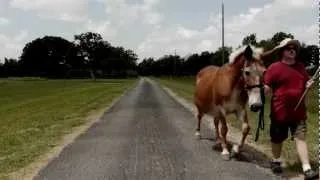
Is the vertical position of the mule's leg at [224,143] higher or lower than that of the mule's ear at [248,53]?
lower

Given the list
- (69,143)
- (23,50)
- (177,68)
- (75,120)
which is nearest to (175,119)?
(75,120)

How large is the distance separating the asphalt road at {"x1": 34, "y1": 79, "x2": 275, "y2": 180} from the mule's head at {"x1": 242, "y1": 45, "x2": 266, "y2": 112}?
3.52 ft

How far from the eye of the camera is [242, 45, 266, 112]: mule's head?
8953 mm

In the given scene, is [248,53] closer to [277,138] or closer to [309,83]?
[309,83]

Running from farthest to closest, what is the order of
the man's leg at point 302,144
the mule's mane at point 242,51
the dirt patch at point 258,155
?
the mule's mane at point 242,51, the dirt patch at point 258,155, the man's leg at point 302,144

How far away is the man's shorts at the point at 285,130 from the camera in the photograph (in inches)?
330

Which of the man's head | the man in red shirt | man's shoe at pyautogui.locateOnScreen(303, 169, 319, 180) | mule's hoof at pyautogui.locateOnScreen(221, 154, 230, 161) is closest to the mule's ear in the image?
the man in red shirt

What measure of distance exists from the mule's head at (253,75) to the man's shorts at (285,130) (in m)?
0.45

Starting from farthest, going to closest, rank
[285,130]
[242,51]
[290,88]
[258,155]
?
[258,155] < [242,51] < [285,130] < [290,88]

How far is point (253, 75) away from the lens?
362 inches

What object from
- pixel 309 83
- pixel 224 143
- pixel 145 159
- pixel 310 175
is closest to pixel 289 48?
pixel 309 83

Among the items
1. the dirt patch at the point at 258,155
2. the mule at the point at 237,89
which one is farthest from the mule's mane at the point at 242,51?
the dirt patch at the point at 258,155

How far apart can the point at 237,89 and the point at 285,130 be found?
60.6 inches

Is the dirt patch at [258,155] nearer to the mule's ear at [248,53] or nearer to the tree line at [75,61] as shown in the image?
the mule's ear at [248,53]
